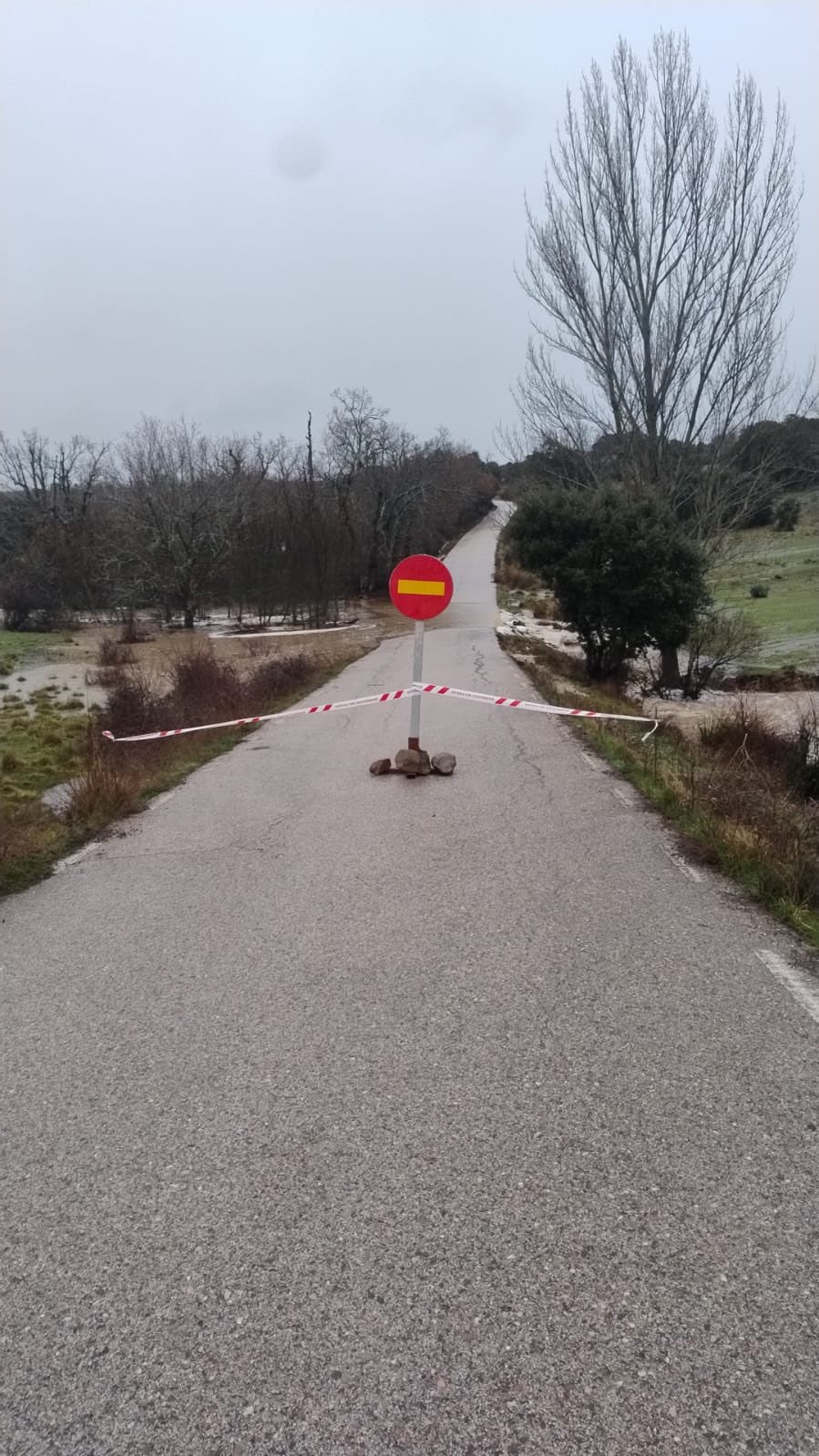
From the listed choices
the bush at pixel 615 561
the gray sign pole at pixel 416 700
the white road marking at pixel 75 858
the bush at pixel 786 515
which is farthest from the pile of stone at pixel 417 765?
the bush at pixel 786 515

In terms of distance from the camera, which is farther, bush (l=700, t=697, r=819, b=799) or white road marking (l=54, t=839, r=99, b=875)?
bush (l=700, t=697, r=819, b=799)

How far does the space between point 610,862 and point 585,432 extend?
19.6 meters

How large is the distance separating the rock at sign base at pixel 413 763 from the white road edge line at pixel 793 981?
4.56 metres

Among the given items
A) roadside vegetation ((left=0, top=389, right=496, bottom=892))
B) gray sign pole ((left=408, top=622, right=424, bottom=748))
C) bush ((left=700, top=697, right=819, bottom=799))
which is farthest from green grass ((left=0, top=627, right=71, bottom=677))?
bush ((left=700, top=697, right=819, bottom=799))

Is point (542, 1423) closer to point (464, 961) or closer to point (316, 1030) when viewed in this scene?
point (316, 1030)

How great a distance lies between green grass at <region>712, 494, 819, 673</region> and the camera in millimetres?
25103

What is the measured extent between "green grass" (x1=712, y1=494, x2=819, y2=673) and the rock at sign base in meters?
15.1

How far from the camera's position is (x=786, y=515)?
229 ft

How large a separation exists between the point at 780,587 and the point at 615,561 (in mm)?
31920

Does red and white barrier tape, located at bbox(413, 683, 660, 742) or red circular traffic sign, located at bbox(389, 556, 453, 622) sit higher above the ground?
red circular traffic sign, located at bbox(389, 556, 453, 622)

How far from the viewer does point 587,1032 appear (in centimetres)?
347

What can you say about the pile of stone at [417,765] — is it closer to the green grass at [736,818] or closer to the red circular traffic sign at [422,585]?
the red circular traffic sign at [422,585]

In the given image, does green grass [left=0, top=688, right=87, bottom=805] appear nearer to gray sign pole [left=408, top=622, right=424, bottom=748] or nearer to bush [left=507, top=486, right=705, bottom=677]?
gray sign pole [left=408, top=622, right=424, bottom=748]

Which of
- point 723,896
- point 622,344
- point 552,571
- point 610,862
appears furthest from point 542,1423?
point 622,344
